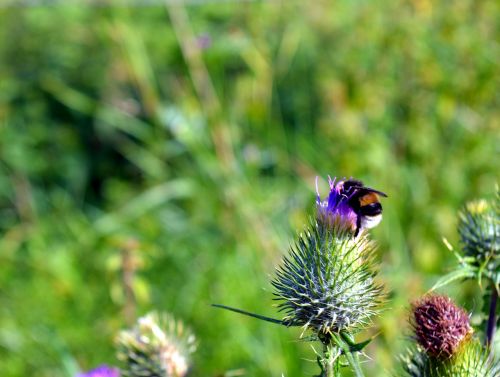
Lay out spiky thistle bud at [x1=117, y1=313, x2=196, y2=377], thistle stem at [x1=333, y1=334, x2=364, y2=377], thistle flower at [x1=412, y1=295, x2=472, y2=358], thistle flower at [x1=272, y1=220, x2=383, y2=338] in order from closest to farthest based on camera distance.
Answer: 1. thistle stem at [x1=333, y1=334, x2=364, y2=377]
2. thistle flower at [x1=412, y1=295, x2=472, y2=358]
3. thistle flower at [x1=272, y1=220, x2=383, y2=338]
4. spiky thistle bud at [x1=117, y1=313, x2=196, y2=377]

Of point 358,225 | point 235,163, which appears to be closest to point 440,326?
point 358,225

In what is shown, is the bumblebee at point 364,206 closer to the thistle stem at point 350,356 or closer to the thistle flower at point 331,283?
the thistle flower at point 331,283

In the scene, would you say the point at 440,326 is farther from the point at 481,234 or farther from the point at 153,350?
the point at 153,350

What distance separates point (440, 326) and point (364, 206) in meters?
0.35

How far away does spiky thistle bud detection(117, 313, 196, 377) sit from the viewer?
210 centimetres

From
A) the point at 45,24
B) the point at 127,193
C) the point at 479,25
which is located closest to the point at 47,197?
the point at 127,193

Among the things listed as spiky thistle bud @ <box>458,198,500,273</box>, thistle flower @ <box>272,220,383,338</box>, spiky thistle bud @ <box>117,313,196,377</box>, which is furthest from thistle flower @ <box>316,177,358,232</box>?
spiky thistle bud @ <box>117,313,196,377</box>

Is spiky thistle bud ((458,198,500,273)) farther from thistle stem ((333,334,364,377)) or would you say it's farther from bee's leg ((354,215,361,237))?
thistle stem ((333,334,364,377))

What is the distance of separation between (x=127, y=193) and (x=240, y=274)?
1.62 m

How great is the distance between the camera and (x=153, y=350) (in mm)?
2105

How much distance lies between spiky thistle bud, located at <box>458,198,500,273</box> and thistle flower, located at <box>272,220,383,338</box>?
310mm

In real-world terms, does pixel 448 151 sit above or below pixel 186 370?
above

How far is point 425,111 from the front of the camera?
15.4 ft

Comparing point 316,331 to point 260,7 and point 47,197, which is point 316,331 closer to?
point 260,7
